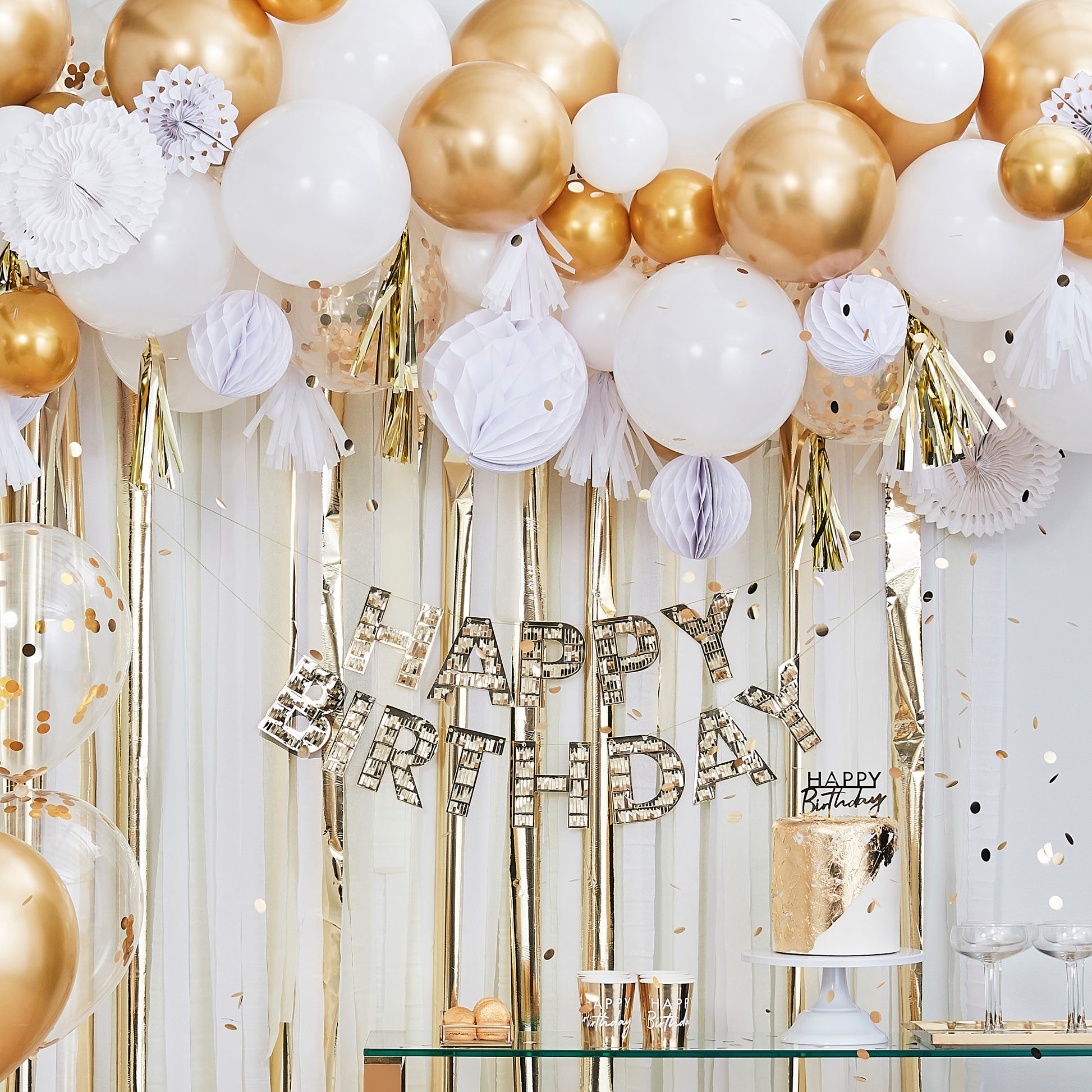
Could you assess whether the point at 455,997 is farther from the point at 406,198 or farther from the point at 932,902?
the point at 406,198

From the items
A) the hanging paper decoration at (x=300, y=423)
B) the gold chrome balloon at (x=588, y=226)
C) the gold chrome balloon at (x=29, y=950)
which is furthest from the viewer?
the hanging paper decoration at (x=300, y=423)

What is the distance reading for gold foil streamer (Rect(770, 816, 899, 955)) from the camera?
1.49 m

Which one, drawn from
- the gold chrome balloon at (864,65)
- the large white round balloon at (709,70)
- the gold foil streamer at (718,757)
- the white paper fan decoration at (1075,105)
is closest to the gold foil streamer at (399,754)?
the gold foil streamer at (718,757)

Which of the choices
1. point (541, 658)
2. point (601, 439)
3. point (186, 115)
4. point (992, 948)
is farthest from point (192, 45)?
point (992, 948)

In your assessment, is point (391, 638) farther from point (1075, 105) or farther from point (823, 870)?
point (1075, 105)

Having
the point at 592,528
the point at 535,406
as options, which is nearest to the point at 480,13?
the point at 535,406

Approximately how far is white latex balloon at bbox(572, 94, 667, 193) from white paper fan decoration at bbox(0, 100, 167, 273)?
1.54ft

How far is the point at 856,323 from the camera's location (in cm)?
138

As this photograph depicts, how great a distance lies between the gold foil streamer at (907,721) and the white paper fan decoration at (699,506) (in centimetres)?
33

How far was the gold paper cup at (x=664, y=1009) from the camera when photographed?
1520mm

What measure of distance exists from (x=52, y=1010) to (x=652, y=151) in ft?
3.57

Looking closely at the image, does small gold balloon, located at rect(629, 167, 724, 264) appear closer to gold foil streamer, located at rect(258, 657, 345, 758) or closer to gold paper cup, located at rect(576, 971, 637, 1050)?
gold foil streamer, located at rect(258, 657, 345, 758)

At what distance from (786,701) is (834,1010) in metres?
0.41

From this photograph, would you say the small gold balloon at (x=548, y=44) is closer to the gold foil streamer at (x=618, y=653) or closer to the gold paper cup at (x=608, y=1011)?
the gold foil streamer at (x=618, y=653)
